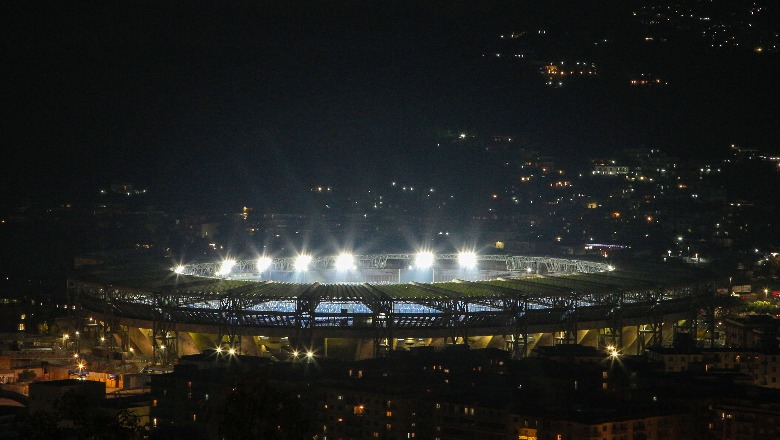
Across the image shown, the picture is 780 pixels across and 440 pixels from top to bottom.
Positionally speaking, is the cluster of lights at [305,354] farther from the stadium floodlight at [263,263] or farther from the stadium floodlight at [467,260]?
the stadium floodlight at [467,260]

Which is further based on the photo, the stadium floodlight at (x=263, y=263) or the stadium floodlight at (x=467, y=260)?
the stadium floodlight at (x=467, y=260)

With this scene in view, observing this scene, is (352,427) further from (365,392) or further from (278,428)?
(278,428)

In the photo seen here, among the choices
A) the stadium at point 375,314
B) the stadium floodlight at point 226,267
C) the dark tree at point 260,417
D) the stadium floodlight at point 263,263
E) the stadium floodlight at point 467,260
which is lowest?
the dark tree at point 260,417

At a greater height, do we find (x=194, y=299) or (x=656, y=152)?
(x=656, y=152)

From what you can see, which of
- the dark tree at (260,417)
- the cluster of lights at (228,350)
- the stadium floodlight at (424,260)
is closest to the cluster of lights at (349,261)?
the stadium floodlight at (424,260)

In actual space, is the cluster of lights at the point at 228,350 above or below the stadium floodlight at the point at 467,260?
below

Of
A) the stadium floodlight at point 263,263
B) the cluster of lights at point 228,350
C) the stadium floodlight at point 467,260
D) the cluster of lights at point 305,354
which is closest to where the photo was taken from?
the cluster of lights at point 228,350

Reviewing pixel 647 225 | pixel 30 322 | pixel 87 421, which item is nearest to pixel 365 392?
pixel 87 421

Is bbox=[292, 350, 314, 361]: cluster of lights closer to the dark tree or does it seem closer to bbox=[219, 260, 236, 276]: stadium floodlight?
the dark tree
